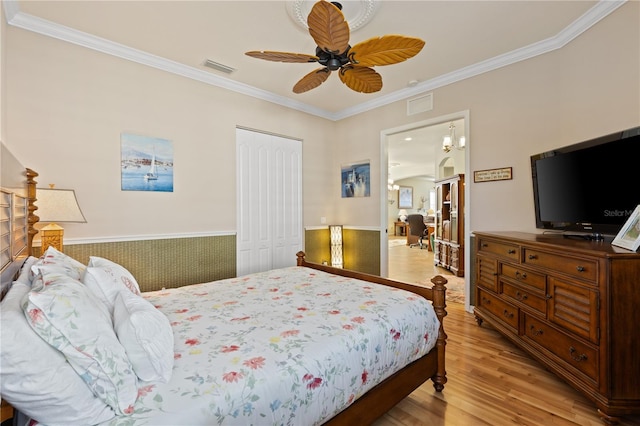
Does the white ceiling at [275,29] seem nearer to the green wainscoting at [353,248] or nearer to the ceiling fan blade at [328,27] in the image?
the ceiling fan blade at [328,27]

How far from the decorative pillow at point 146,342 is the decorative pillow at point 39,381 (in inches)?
6.3

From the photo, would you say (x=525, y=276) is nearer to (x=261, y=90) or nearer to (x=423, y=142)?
(x=261, y=90)

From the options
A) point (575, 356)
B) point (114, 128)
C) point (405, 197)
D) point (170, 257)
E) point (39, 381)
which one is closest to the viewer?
point (39, 381)

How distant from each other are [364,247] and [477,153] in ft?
6.80

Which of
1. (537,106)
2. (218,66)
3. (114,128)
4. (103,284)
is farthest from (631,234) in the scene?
(114,128)

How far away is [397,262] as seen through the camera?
6902 mm

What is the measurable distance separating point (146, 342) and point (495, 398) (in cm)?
214

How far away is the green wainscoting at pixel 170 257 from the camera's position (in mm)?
2855

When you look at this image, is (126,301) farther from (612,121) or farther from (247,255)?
(612,121)

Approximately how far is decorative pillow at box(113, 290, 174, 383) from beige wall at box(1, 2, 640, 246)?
2157 mm

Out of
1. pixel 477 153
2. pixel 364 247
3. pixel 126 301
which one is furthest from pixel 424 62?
pixel 126 301

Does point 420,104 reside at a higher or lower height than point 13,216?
higher

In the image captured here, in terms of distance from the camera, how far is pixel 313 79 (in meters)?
2.57

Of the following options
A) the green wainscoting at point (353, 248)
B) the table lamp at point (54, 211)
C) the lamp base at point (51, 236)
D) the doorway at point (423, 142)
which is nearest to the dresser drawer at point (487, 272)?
the doorway at point (423, 142)
